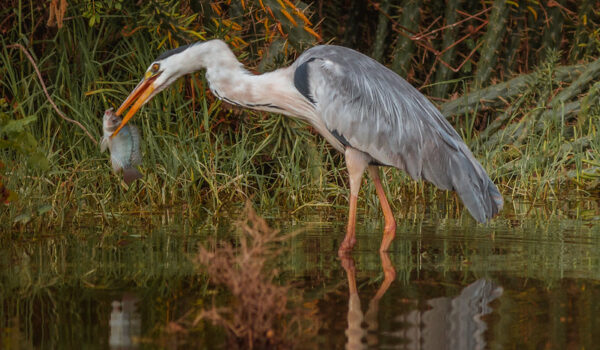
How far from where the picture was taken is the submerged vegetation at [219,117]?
7.72 meters

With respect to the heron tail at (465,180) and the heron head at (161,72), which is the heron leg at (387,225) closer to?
the heron tail at (465,180)

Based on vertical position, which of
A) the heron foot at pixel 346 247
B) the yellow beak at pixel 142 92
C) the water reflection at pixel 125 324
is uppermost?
the yellow beak at pixel 142 92

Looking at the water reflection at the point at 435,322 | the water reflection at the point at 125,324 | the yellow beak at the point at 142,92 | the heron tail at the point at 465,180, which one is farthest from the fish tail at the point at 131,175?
the water reflection at the point at 435,322

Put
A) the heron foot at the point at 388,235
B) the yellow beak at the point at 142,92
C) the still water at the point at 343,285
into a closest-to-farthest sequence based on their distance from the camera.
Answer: the still water at the point at 343,285, the heron foot at the point at 388,235, the yellow beak at the point at 142,92

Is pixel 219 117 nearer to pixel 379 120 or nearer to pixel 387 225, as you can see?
pixel 379 120

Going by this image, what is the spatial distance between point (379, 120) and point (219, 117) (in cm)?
265

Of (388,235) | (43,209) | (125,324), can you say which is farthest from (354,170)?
(125,324)

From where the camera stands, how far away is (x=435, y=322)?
3.92 metres

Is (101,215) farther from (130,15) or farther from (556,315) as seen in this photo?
(556,315)

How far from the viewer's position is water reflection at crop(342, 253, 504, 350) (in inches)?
141

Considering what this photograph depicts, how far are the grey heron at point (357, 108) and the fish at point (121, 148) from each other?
0.07 meters

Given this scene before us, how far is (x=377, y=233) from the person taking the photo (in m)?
6.63

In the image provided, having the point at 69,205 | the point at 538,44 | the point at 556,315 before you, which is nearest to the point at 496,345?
the point at 556,315

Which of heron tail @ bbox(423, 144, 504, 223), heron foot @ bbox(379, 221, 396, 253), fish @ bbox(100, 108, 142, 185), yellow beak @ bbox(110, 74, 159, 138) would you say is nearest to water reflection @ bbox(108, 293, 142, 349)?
heron foot @ bbox(379, 221, 396, 253)
